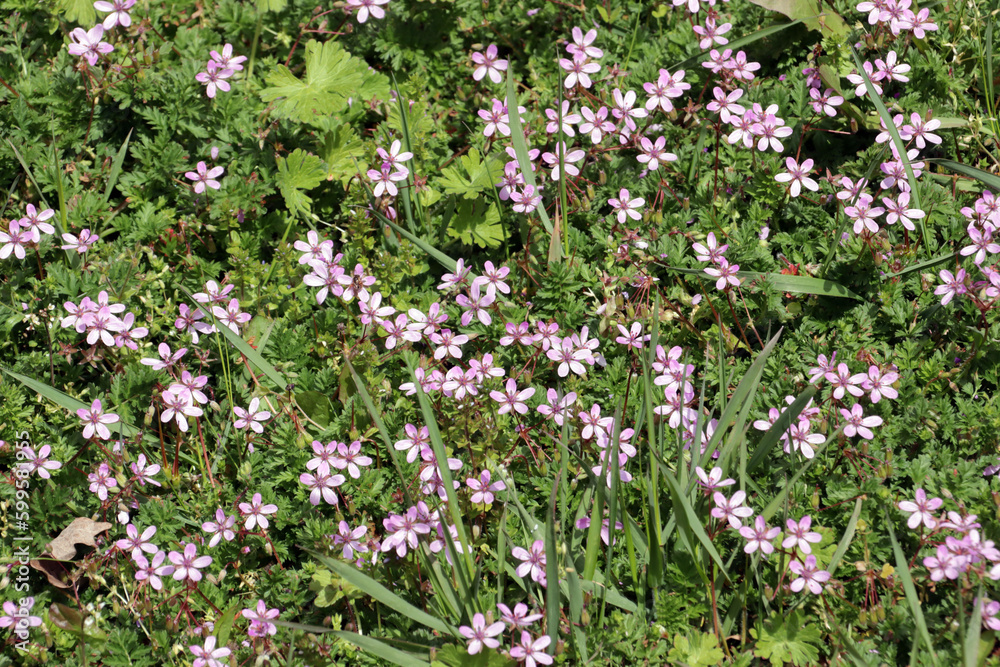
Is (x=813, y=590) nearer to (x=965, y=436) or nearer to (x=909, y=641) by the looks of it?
(x=909, y=641)

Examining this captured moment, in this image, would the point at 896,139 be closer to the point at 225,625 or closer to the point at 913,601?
the point at 913,601

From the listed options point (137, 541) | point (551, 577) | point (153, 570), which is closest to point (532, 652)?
point (551, 577)

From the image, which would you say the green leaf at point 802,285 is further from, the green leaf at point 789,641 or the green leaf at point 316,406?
the green leaf at point 316,406

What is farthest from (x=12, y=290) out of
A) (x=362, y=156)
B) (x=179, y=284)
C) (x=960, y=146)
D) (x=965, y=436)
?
(x=960, y=146)

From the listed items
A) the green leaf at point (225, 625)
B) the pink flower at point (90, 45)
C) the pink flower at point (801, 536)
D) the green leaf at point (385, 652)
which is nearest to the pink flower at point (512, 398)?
the green leaf at point (385, 652)

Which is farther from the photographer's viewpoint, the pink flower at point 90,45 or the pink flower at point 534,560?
the pink flower at point 90,45
